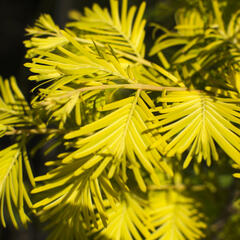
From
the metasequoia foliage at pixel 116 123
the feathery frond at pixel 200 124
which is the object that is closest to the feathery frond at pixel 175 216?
the metasequoia foliage at pixel 116 123

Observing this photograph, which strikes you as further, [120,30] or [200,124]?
[120,30]

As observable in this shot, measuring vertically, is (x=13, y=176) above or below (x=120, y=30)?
below

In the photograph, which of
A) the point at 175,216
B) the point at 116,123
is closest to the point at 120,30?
the point at 116,123

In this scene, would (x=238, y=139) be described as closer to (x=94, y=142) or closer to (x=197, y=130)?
(x=197, y=130)

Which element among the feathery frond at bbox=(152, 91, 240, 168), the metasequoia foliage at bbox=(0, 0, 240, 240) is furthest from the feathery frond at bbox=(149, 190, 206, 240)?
the feathery frond at bbox=(152, 91, 240, 168)

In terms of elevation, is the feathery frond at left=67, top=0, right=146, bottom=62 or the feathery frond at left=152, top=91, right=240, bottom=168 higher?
the feathery frond at left=67, top=0, right=146, bottom=62

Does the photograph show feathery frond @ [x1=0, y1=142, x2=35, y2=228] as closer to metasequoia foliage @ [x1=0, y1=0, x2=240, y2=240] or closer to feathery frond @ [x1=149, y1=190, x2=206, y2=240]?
metasequoia foliage @ [x1=0, y1=0, x2=240, y2=240]

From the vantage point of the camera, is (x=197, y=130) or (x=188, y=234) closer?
(x=197, y=130)

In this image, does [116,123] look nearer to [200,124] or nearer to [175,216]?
[200,124]

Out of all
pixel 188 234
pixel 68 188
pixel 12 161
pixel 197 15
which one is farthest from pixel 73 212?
pixel 197 15
